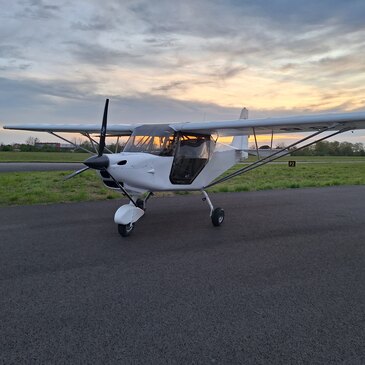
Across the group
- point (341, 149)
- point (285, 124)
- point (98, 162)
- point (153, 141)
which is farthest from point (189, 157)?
point (341, 149)

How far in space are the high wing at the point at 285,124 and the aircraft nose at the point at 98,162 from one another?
7.17 feet

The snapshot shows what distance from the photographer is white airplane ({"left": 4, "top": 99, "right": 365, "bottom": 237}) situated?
20.4 feet

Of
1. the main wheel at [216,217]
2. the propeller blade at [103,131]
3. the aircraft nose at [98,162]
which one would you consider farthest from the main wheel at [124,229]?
the main wheel at [216,217]

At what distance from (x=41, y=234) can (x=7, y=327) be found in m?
3.61

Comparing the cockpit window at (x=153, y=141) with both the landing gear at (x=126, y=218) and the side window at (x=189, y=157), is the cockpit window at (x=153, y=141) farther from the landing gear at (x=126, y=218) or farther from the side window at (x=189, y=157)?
the landing gear at (x=126, y=218)

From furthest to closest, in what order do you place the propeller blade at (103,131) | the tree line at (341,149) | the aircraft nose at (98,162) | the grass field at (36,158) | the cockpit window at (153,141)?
the tree line at (341,149)
the grass field at (36,158)
the cockpit window at (153,141)
the propeller blade at (103,131)
the aircraft nose at (98,162)

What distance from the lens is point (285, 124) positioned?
7203 mm

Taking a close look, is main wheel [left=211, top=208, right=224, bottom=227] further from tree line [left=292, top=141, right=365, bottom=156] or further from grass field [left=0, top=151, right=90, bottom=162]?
tree line [left=292, top=141, right=365, bottom=156]

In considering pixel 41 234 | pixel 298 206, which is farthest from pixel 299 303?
pixel 298 206

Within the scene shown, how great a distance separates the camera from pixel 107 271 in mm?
4617

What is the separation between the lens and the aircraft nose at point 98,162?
5682mm

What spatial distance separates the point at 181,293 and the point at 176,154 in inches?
157

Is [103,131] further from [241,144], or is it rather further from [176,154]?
[241,144]

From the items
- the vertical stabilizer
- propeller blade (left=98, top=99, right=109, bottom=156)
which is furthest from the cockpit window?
the vertical stabilizer
